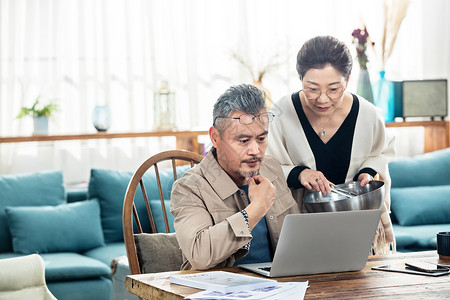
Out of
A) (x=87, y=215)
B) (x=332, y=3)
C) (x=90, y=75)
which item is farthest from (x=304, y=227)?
(x=332, y=3)

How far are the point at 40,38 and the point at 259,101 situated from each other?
9.56 ft

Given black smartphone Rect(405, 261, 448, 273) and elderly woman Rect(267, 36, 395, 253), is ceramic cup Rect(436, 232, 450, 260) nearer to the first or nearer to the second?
black smartphone Rect(405, 261, 448, 273)

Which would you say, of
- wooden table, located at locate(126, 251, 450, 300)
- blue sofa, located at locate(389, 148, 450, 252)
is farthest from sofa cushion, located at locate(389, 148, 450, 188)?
wooden table, located at locate(126, 251, 450, 300)

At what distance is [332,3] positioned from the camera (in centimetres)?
506

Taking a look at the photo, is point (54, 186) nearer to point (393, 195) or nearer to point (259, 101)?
point (393, 195)

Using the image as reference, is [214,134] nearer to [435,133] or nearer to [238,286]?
[238,286]

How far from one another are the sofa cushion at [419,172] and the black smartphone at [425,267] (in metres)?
2.60

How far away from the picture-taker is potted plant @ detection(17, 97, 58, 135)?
14.5 feet

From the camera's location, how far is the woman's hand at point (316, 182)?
211 cm

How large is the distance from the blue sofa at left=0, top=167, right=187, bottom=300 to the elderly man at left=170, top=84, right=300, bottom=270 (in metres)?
1.60

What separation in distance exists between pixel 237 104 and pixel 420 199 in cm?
251

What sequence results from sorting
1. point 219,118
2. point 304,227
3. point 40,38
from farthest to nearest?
point 40,38, point 219,118, point 304,227

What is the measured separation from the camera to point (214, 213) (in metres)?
2.02

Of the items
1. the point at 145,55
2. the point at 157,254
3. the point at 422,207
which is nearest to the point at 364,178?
the point at 157,254
